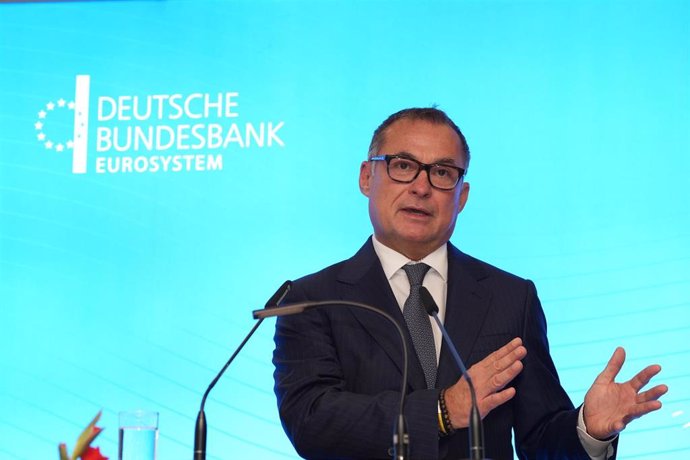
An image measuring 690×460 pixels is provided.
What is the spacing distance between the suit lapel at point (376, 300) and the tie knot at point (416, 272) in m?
0.08

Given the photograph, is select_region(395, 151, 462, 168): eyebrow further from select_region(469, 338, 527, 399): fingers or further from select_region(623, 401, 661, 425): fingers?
select_region(623, 401, 661, 425): fingers

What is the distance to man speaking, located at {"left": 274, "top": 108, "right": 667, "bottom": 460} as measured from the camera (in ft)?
7.72

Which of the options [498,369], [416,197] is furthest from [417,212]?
[498,369]

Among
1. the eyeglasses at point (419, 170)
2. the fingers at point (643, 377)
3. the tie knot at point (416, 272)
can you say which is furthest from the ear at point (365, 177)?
the fingers at point (643, 377)

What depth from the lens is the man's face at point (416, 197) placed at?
285 centimetres

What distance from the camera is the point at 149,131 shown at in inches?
175

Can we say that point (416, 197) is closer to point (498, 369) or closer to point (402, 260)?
point (402, 260)

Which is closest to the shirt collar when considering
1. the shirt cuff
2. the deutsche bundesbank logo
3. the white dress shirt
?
the white dress shirt

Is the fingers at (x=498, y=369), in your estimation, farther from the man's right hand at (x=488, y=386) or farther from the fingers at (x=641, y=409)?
the fingers at (x=641, y=409)

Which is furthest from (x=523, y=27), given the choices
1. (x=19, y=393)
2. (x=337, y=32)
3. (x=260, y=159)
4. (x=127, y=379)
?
(x=19, y=393)

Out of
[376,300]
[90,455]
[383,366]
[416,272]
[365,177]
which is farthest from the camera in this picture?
[365,177]

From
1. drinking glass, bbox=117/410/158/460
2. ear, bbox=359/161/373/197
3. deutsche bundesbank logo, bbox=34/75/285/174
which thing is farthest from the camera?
deutsche bundesbank logo, bbox=34/75/285/174

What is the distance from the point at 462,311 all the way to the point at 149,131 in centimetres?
223

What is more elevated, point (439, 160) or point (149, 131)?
point (149, 131)
